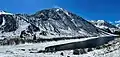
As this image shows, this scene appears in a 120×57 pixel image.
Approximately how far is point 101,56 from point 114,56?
457cm

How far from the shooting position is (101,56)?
5553 centimetres

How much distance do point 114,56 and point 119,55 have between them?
4.17 ft

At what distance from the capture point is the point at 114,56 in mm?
51781

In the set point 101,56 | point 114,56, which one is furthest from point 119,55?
point 101,56

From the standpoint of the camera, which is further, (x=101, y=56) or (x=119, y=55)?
(x=101, y=56)

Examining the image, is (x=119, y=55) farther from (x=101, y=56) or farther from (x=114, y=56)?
(x=101, y=56)

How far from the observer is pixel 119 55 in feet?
169

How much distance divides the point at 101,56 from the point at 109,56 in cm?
298

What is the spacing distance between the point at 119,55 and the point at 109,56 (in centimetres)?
268

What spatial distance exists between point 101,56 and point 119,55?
5.54 metres

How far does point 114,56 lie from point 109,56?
160 centimetres

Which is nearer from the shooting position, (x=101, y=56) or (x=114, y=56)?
(x=114, y=56)
